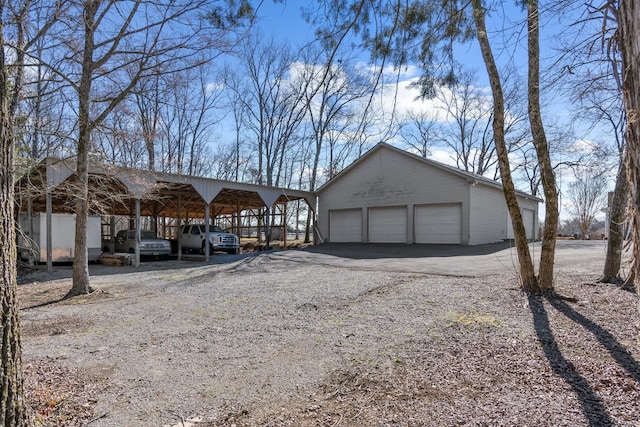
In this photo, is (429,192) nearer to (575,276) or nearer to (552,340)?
(575,276)

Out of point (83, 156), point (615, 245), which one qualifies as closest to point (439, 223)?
point (615, 245)

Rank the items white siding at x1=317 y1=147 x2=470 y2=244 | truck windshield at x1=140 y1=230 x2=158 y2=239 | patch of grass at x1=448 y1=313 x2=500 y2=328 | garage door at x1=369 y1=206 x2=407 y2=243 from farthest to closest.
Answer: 1. garage door at x1=369 y1=206 x2=407 y2=243
2. white siding at x1=317 y1=147 x2=470 y2=244
3. truck windshield at x1=140 y1=230 x2=158 y2=239
4. patch of grass at x1=448 y1=313 x2=500 y2=328

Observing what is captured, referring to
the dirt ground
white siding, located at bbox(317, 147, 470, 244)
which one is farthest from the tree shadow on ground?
white siding, located at bbox(317, 147, 470, 244)

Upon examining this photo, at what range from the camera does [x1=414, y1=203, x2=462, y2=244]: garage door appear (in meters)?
18.6

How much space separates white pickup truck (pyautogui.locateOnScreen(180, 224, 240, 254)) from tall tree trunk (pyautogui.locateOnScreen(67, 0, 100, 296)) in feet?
32.0

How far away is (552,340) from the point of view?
4.68m

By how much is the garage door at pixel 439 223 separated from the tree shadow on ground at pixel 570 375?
13.2m

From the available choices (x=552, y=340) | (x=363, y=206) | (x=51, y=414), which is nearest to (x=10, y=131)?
(x=51, y=414)

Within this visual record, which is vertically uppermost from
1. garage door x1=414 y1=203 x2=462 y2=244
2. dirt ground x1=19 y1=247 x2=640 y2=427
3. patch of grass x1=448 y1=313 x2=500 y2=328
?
garage door x1=414 y1=203 x2=462 y2=244

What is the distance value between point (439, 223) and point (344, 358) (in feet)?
52.2

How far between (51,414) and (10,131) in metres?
2.27

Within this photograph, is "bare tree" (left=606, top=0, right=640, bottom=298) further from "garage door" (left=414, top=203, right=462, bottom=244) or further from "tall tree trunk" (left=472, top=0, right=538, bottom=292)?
"garage door" (left=414, top=203, right=462, bottom=244)

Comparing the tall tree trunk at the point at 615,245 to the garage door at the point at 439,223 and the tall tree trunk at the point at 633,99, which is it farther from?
the garage door at the point at 439,223

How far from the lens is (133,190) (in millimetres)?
13836
